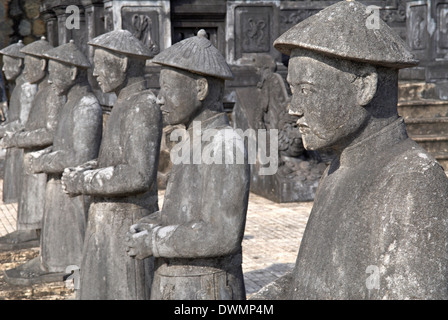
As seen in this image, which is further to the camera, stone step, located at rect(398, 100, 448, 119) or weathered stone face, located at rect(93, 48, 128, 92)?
stone step, located at rect(398, 100, 448, 119)

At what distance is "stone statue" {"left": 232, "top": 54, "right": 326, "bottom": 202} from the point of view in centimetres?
988

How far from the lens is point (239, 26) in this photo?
12.1 meters

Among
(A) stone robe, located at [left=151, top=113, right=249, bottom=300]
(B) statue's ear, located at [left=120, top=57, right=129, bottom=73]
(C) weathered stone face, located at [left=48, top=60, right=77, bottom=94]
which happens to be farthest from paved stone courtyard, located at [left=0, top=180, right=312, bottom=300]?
(A) stone robe, located at [left=151, top=113, right=249, bottom=300]

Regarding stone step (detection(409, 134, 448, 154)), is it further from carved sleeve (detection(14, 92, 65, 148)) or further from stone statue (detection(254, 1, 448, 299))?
stone statue (detection(254, 1, 448, 299))

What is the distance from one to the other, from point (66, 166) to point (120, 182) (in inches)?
59.2

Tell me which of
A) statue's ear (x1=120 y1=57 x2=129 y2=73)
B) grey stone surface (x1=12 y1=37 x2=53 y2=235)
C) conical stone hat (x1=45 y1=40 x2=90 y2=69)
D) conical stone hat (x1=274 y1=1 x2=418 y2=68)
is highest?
conical stone hat (x1=274 y1=1 x2=418 y2=68)

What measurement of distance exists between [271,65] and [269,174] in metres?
1.89

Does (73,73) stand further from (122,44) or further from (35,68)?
(35,68)

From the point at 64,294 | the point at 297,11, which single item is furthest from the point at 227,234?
the point at 297,11

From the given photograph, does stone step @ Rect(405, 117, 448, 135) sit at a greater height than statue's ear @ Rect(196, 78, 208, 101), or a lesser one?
lesser

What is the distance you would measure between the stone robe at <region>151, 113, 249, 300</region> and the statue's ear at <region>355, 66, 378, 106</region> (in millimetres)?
1035

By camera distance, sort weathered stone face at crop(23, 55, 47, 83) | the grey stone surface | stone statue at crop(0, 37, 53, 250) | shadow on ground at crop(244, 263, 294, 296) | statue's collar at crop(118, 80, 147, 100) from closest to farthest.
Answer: statue's collar at crop(118, 80, 147, 100) → shadow on ground at crop(244, 263, 294, 296) → stone statue at crop(0, 37, 53, 250) → the grey stone surface → weathered stone face at crop(23, 55, 47, 83)

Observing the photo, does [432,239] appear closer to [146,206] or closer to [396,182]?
[396,182]

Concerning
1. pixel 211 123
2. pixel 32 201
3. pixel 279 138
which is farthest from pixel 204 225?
pixel 279 138
